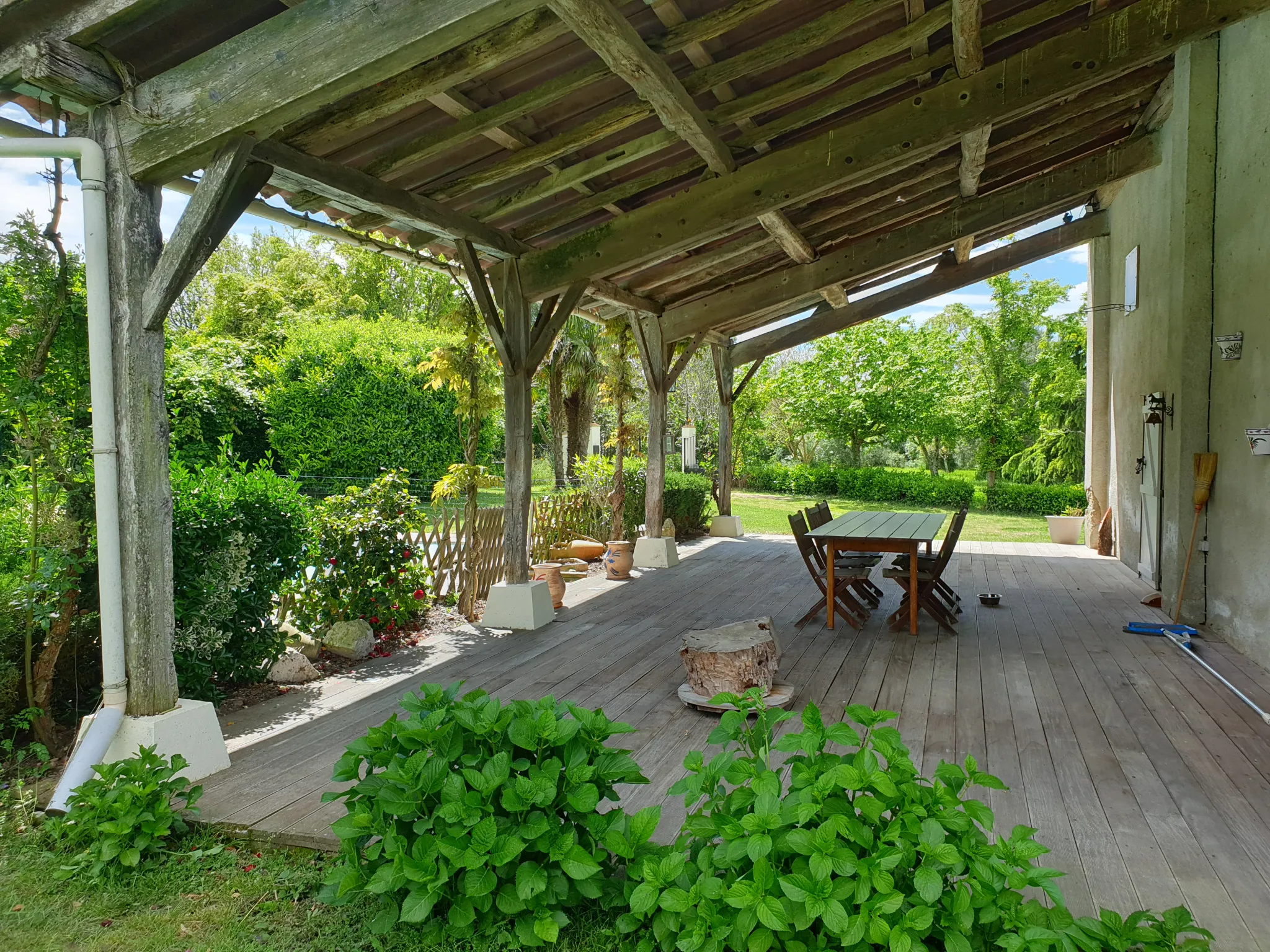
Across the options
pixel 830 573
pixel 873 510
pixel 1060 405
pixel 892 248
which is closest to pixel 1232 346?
pixel 830 573

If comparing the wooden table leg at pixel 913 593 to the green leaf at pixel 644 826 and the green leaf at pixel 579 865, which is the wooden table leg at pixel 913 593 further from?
the green leaf at pixel 579 865

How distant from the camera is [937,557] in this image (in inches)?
228

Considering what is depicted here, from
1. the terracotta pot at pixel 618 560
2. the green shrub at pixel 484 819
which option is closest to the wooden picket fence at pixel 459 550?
the terracotta pot at pixel 618 560

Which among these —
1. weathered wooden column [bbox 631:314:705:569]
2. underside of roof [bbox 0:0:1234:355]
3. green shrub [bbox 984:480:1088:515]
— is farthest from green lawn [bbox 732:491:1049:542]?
underside of roof [bbox 0:0:1234:355]

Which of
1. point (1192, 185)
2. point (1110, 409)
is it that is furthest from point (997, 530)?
point (1192, 185)

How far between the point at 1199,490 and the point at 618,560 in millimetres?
4770

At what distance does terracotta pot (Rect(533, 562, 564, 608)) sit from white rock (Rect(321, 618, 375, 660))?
5.73ft

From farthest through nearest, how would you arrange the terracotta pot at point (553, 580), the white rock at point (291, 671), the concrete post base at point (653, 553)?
the concrete post base at point (653, 553) < the terracotta pot at point (553, 580) < the white rock at point (291, 671)

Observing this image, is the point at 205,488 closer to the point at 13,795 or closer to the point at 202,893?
the point at 13,795

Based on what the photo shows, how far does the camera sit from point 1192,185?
229 inches

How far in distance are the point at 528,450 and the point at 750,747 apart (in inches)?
162

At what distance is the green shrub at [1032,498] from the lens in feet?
51.1

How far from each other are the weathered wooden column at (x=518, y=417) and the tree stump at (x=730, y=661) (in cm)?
202

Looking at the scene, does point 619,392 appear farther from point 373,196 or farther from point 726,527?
point 373,196
